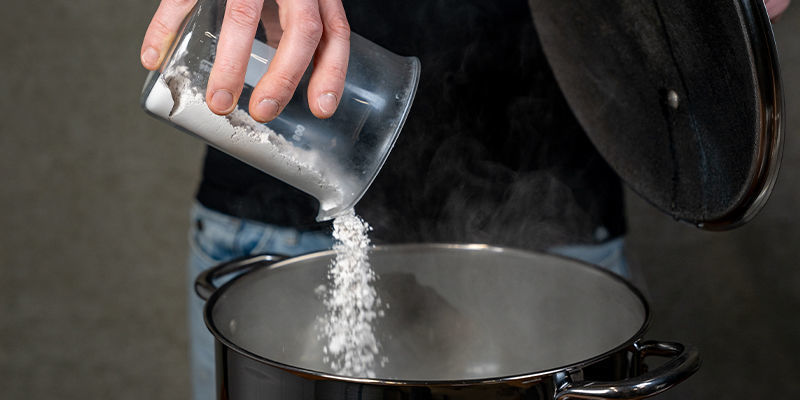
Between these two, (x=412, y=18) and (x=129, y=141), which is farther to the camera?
(x=129, y=141)

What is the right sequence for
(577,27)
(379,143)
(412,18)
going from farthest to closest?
1. (412,18)
2. (577,27)
3. (379,143)

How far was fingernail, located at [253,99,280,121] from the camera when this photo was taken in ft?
1.54

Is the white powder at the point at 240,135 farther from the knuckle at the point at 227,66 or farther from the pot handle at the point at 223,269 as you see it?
the pot handle at the point at 223,269

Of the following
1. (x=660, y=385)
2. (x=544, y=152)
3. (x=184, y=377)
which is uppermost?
(x=544, y=152)

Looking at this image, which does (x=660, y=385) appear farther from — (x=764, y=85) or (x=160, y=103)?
(x=160, y=103)

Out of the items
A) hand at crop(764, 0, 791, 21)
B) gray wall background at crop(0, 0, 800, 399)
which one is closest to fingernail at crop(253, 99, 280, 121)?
hand at crop(764, 0, 791, 21)

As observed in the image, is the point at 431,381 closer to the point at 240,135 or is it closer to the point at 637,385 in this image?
the point at 637,385

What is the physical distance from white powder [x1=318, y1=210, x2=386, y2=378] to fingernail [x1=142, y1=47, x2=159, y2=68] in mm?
246

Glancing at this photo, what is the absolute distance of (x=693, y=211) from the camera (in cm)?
61

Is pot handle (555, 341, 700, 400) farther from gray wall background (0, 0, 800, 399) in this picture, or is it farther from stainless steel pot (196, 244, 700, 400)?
→ gray wall background (0, 0, 800, 399)

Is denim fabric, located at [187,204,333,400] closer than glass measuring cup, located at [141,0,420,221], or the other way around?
glass measuring cup, located at [141,0,420,221]

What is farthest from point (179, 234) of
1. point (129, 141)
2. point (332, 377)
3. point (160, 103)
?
point (332, 377)

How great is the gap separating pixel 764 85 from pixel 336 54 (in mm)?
307

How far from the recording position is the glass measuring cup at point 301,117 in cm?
49
